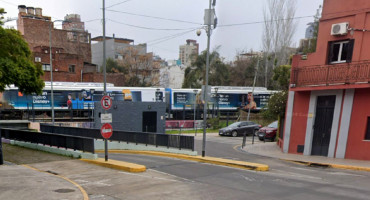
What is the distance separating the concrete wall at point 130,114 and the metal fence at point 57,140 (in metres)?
6.81

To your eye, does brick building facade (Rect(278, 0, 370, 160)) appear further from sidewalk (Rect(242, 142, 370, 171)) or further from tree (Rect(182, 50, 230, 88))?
tree (Rect(182, 50, 230, 88))

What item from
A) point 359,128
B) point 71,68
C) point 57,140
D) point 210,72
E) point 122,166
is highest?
point 210,72

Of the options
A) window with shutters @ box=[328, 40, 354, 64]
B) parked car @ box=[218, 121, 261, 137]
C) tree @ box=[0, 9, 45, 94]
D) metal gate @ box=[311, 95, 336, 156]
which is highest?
window with shutters @ box=[328, 40, 354, 64]

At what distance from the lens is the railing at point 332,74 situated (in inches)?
527

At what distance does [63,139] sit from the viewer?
1514cm

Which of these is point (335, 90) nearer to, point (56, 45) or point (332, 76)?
point (332, 76)

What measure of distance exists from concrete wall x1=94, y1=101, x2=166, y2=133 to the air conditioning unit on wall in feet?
55.2

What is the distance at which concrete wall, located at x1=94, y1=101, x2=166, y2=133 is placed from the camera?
83.6 ft

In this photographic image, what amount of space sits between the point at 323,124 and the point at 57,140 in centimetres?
1505

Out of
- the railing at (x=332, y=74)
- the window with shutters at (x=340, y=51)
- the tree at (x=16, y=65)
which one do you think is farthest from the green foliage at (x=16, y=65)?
the window with shutters at (x=340, y=51)

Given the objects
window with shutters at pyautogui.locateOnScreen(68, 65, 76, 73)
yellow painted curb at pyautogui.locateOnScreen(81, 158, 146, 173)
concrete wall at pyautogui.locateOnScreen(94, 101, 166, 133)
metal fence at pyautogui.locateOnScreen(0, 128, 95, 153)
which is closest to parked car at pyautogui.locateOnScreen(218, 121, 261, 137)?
concrete wall at pyautogui.locateOnScreen(94, 101, 166, 133)

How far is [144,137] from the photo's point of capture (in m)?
18.8

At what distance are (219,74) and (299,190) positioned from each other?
46.8m

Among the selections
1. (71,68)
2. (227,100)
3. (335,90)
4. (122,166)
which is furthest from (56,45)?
(335,90)
